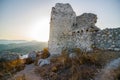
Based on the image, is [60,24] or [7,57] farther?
[7,57]

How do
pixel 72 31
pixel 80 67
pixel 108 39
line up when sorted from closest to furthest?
pixel 80 67 → pixel 108 39 → pixel 72 31

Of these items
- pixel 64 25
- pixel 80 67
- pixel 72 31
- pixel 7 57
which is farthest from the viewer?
pixel 7 57

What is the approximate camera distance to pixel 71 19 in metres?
18.4

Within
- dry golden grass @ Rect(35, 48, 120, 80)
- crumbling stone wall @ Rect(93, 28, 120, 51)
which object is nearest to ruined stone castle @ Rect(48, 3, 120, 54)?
crumbling stone wall @ Rect(93, 28, 120, 51)

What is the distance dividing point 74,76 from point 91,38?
20.1 feet

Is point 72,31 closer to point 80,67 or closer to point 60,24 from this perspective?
point 60,24

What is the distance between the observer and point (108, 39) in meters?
14.2

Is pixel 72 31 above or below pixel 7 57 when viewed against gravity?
above

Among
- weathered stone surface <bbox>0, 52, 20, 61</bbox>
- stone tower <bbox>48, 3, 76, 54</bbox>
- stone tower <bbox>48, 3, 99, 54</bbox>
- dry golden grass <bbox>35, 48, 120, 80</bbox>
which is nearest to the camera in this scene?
dry golden grass <bbox>35, 48, 120, 80</bbox>

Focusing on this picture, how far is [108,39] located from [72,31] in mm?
4740

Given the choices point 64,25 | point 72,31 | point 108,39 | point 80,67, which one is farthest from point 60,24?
point 80,67

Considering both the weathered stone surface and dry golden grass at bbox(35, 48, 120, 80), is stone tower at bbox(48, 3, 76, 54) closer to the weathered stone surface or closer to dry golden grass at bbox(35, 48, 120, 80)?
dry golden grass at bbox(35, 48, 120, 80)

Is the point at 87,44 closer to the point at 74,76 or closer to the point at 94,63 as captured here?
the point at 94,63

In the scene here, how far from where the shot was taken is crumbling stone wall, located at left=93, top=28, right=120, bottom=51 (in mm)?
13574
